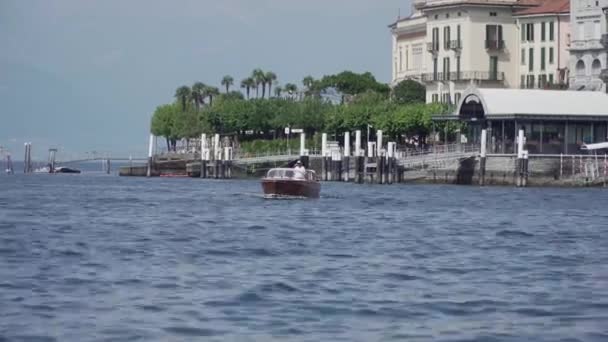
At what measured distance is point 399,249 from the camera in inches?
2232

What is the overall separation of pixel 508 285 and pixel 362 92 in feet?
489

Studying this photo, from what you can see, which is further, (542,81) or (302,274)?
(542,81)

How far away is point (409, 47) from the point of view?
177 m

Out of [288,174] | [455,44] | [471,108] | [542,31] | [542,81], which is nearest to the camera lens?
[288,174]

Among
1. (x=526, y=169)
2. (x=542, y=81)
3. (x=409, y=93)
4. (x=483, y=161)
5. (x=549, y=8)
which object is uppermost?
(x=549, y=8)

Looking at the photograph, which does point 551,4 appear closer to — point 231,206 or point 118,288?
point 231,206

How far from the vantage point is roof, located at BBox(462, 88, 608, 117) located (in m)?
130

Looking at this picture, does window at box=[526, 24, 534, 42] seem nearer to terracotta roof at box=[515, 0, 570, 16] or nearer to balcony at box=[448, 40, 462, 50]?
terracotta roof at box=[515, 0, 570, 16]

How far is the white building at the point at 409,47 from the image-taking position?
17312cm

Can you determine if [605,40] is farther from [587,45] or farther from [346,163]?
[346,163]

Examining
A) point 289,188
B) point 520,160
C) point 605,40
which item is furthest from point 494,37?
point 289,188

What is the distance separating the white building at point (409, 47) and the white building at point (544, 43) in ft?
39.6

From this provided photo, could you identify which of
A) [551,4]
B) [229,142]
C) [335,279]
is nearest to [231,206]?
[335,279]

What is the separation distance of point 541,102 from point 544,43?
29.5 m
